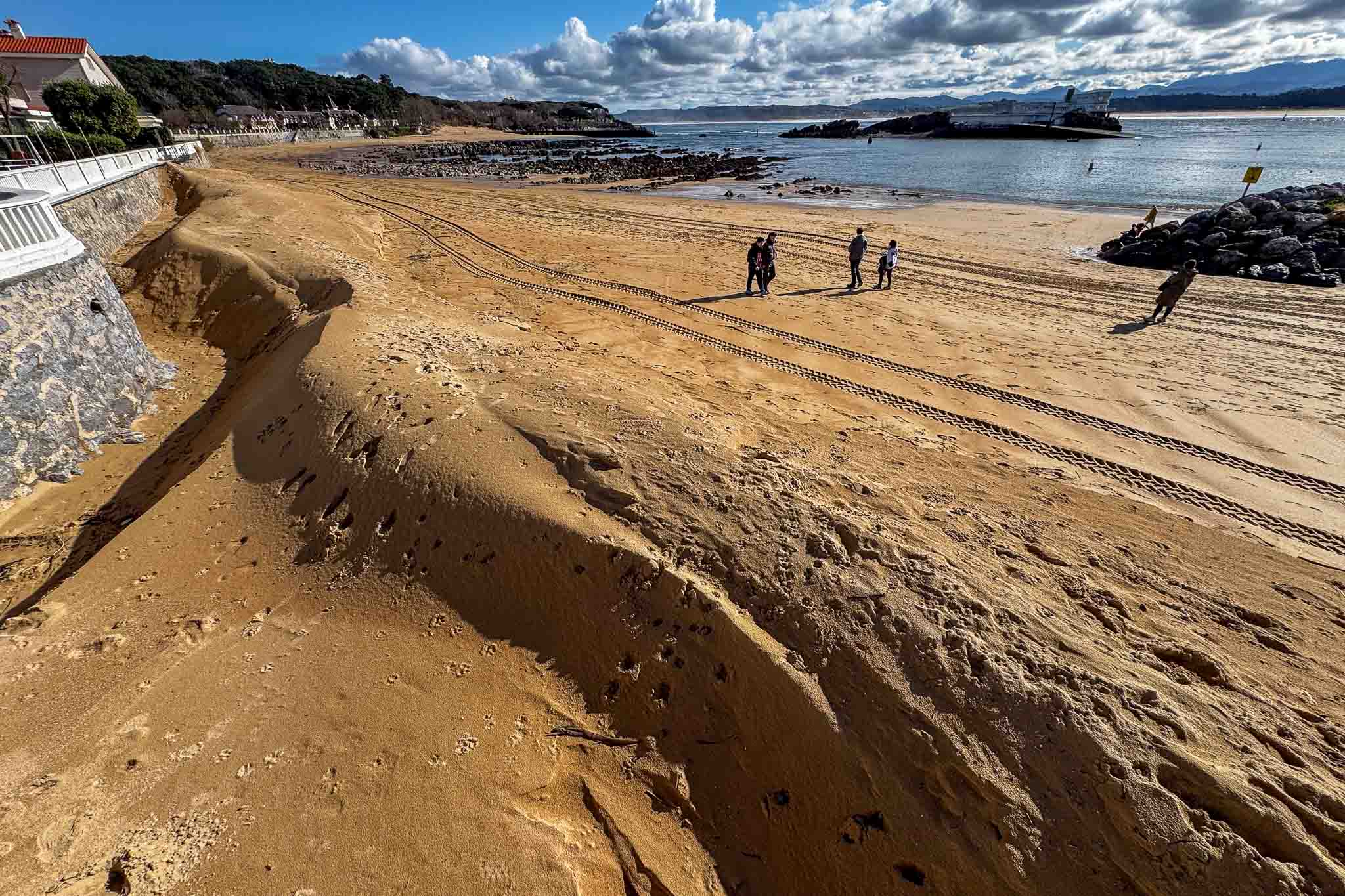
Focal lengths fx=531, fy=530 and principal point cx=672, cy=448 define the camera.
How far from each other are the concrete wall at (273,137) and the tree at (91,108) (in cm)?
2518

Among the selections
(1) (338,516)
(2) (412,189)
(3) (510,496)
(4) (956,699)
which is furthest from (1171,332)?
(2) (412,189)

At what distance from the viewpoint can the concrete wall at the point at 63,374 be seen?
7.17 metres

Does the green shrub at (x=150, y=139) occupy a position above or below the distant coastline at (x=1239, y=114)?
below

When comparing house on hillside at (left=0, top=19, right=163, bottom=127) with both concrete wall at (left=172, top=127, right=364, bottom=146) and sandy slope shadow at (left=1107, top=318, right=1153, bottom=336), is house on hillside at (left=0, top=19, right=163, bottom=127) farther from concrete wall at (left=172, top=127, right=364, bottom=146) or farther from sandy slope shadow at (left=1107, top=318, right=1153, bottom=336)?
sandy slope shadow at (left=1107, top=318, right=1153, bottom=336)

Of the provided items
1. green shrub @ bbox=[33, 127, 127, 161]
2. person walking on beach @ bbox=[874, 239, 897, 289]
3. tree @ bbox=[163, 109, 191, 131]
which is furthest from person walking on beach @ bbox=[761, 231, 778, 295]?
tree @ bbox=[163, 109, 191, 131]

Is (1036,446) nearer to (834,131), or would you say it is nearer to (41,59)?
(41,59)

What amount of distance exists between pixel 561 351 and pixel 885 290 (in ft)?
→ 31.9

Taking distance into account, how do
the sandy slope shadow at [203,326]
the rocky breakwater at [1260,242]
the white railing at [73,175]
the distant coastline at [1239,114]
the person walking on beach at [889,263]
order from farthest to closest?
1. the distant coastline at [1239,114]
2. the rocky breakwater at [1260,242]
3. the person walking on beach at [889,263]
4. the white railing at [73,175]
5. the sandy slope shadow at [203,326]

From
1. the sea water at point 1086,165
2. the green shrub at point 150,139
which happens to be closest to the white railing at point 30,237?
the green shrub at point 150,139

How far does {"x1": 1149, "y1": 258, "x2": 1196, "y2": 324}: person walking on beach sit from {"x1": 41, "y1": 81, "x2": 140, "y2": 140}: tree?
4371 cm

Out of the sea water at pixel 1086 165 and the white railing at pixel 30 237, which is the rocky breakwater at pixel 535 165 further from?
the white railing at pixel 30 237

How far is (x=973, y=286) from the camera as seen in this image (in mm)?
14883

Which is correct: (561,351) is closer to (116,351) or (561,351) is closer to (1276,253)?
(116,351)

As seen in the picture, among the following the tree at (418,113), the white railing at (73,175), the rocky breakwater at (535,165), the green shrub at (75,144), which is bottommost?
the rocky breakwater at (535,165)
